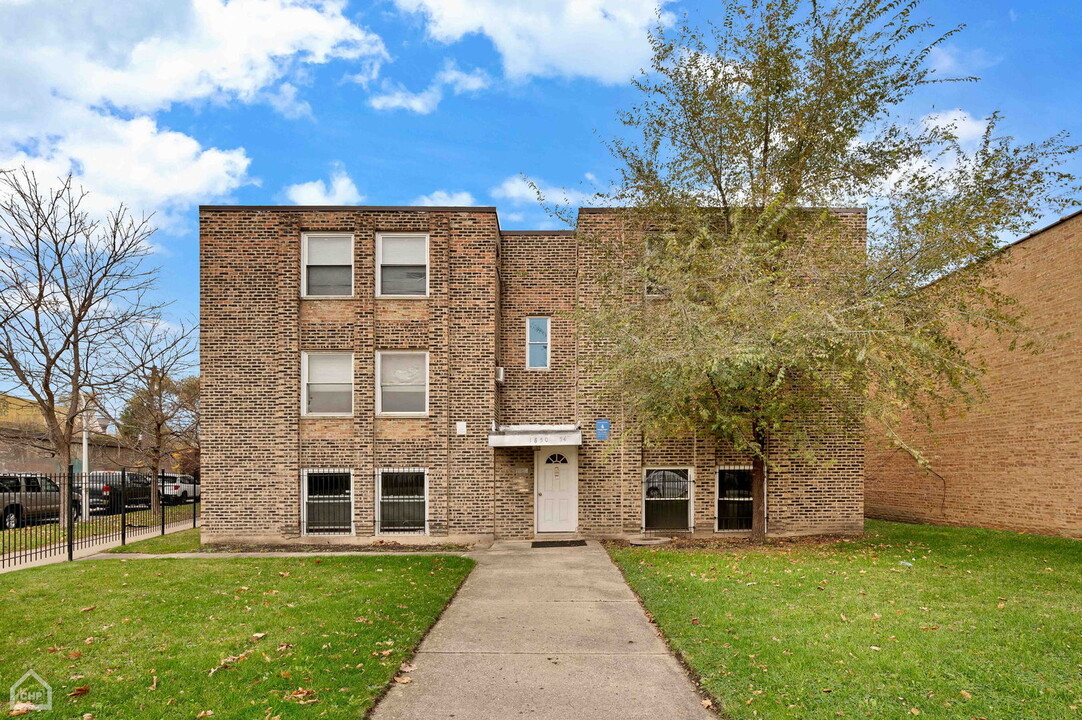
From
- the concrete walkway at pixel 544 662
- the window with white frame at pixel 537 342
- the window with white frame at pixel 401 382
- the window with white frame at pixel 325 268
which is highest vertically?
the window with white frame at pixel 325 268

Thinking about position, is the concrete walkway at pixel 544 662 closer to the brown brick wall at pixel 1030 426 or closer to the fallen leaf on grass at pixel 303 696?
the fallen leaf on grass at pixel 303 696

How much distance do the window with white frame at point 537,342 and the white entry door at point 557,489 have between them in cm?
208

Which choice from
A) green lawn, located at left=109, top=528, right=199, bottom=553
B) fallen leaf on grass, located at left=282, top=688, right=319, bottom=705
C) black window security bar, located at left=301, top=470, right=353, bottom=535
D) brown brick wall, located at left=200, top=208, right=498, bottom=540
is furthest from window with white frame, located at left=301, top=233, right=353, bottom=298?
fallen leaf on grass, located at left=282, top=688, right=319, bottom=705

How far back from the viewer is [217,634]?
6.60 m

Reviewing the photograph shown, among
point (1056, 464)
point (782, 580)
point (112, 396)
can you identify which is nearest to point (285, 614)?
point (782, 580)

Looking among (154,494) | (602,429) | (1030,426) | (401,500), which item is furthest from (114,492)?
(1030,426)

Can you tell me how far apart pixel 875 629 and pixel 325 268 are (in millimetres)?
12350

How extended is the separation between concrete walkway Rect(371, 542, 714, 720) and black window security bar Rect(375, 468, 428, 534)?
4.52 meters

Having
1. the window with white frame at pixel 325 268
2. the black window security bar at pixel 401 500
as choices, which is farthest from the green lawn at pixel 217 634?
the window with white frame at pixel 325 268

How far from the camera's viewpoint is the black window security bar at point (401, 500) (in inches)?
543

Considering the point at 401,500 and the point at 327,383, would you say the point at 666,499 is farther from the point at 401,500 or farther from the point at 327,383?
the point at 327,383

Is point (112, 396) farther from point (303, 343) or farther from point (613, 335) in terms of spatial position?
point (613, 335)

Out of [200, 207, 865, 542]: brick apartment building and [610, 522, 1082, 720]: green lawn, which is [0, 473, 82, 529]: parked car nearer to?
[200, 207, 865, 542]: brick apartment building

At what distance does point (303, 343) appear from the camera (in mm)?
13938
